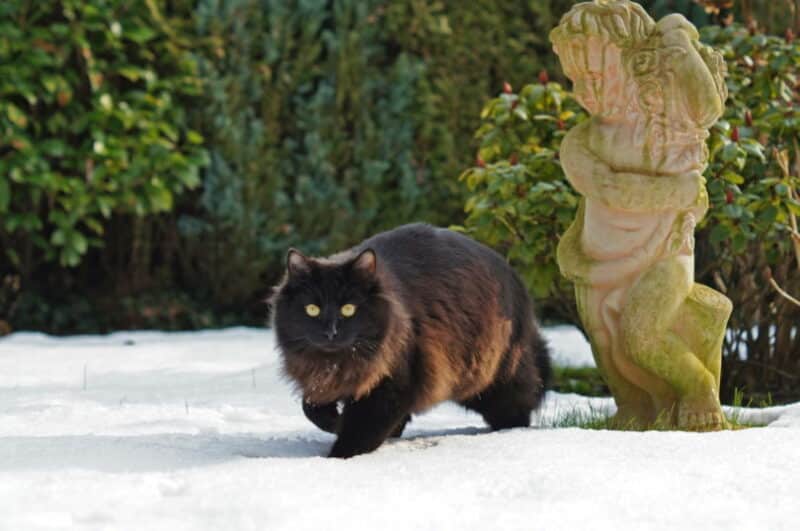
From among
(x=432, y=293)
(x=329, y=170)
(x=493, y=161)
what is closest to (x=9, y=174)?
(x=329, y=170)

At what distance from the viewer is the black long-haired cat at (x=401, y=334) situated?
11.7 feet

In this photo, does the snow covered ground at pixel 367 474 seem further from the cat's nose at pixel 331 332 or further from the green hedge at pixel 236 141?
the green hedge at pixel 236 141

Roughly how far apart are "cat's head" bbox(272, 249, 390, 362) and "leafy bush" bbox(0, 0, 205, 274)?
4.03 m

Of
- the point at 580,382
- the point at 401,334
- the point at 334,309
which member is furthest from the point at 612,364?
the point at 580,382

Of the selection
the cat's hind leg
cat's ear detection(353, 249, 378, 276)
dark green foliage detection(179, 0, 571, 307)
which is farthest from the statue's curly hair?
dark green foliage detection(179, 0, 571, 307)

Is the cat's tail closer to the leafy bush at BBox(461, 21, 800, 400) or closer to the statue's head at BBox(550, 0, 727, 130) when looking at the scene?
the leafy bush at BBox(461, 21, 800, 400)

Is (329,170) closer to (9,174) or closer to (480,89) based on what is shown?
(480,89)

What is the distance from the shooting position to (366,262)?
3.59m

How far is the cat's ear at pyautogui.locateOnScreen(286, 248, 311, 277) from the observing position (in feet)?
11.8

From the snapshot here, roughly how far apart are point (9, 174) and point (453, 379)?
441 centimetres

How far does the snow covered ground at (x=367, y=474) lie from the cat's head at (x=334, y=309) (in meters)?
0.35

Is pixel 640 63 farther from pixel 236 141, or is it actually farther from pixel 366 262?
pixel 236 141

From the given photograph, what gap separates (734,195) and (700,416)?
127cm

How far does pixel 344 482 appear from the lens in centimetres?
316
